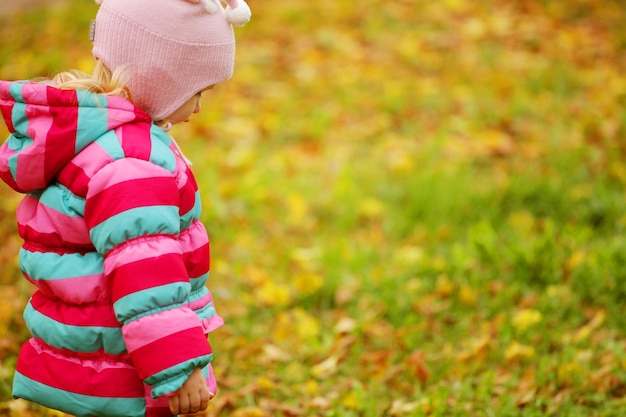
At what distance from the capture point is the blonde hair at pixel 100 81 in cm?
178

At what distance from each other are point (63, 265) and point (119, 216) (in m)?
0.24

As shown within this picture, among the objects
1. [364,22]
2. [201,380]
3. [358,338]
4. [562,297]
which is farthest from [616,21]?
[201,380]

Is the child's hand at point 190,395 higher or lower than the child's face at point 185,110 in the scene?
lower

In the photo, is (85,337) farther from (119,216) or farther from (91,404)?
(119,216)

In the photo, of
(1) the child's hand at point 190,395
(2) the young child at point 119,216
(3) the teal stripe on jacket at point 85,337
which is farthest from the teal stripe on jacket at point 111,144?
(1) the child's hand at point 190,395

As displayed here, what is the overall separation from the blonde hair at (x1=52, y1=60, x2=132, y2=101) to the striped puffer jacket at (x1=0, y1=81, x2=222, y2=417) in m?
0.06

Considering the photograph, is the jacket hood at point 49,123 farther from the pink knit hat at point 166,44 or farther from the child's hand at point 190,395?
the child's hand at point 190,395

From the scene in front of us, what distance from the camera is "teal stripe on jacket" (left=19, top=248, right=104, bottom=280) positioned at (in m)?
1.74

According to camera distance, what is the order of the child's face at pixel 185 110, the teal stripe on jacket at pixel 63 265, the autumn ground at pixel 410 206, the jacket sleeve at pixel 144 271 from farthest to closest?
1. the autumn ground at pixel 410 206
2. the child's face at pixel 185 110
3. the teal stripe on jacket at pixel 63 265
4. the jacket sleeve at pixel 144 271

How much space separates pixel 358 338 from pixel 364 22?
4175 millimetres

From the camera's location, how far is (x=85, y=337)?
1752 mm

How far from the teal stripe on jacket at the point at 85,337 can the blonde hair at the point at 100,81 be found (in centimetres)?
58

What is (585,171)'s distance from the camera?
172 inches

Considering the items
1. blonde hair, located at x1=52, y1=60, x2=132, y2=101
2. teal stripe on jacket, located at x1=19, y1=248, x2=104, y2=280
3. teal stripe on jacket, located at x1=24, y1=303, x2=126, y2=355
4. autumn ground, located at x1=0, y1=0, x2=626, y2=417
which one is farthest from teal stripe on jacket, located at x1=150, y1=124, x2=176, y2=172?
autumn ground, located at x1=0, y1=0, x2=626, y2=417
